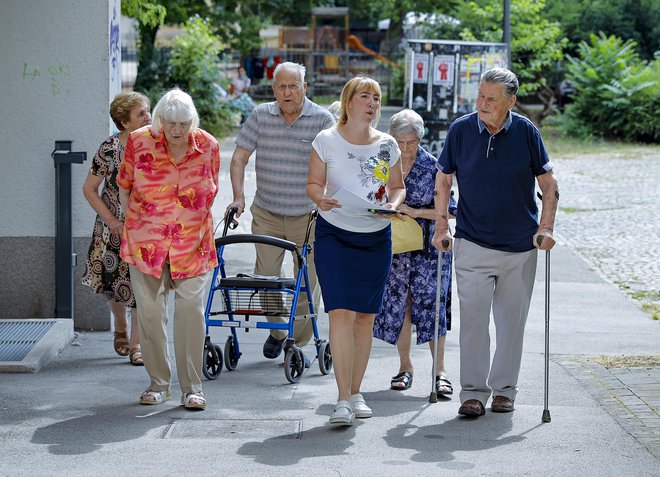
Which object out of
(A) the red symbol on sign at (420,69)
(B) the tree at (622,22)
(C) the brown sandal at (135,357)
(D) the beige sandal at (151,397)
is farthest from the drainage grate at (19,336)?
(B) the tree at (622,22)

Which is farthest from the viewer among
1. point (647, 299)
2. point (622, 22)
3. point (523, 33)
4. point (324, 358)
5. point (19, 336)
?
point (622, 22)

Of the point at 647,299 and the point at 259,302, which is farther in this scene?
the point at 647,299

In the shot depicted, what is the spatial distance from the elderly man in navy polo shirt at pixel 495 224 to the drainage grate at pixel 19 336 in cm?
296

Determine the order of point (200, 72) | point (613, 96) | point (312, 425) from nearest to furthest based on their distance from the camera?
1. point (312, 425)
2. point (200, 72)
3. point (613, 96)

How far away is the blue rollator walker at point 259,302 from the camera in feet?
23.9

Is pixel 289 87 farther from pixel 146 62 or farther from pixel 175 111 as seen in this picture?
pixel 146 62

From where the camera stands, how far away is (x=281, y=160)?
799cm

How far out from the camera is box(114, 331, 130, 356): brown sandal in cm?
812

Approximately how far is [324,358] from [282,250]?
848 mm

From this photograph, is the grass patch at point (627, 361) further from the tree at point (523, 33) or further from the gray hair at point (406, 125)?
the tree at point (523, 33)

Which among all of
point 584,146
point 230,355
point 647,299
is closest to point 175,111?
point 230,355

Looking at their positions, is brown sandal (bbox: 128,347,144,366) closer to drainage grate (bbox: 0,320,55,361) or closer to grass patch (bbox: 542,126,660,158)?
drainage grate (bbox: 0,320,55,361)

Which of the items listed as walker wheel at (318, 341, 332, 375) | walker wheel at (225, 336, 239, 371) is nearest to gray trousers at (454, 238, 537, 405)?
walker wheel at (318, 341, 332, 375)

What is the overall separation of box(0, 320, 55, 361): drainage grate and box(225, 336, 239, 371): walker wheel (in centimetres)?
133
